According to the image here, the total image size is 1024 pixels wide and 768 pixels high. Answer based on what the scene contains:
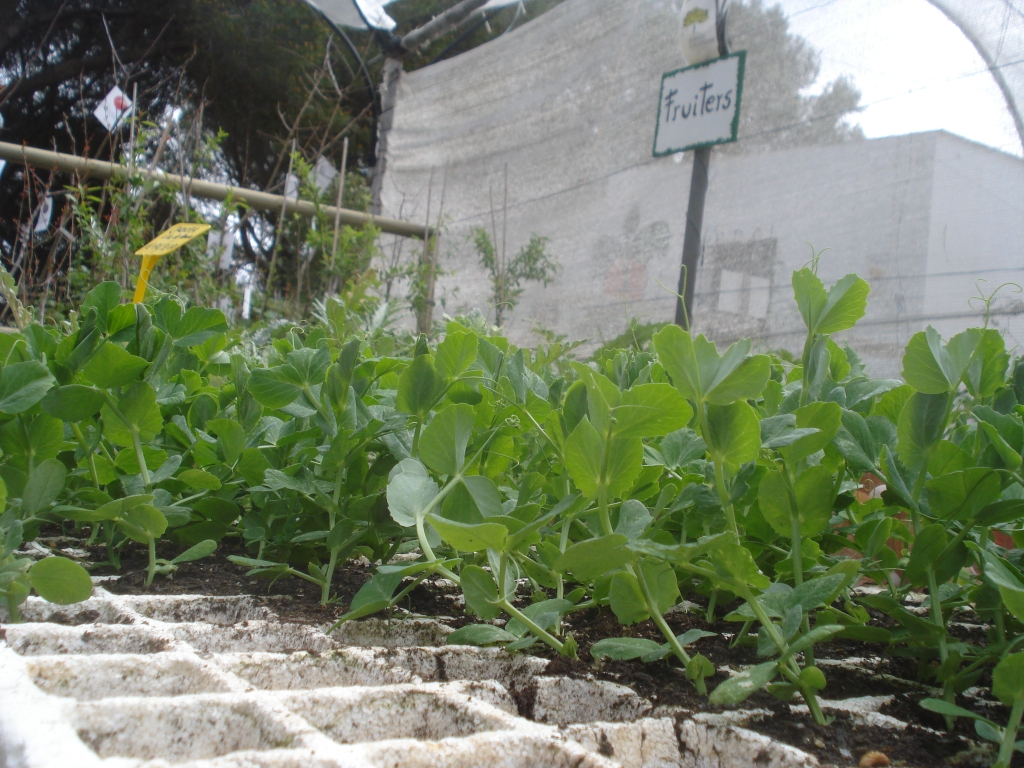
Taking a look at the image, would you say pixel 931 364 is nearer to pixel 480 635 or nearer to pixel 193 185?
pixel 480 635

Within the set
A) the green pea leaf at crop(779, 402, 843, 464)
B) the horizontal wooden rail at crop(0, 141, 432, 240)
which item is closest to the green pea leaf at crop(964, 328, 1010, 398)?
the green pea leaf at crop(779, 402, 843, 464)

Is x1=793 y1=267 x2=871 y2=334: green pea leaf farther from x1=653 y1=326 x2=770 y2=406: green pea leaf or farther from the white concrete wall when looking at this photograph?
the white concrete wall

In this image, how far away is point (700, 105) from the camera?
2695 mm

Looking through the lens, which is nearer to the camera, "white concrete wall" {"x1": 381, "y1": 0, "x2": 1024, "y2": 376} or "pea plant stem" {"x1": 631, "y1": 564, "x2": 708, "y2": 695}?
"pea plant stem" {"x1": 631, "y1": 564, "x2": 708, "y2": 695}

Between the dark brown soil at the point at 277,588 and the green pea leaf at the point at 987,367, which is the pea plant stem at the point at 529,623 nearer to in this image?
the dark brown soil at the point at 277,588

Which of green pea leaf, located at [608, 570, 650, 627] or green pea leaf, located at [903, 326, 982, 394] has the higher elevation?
green pea leaf, located at [903, 326, 982, 394]

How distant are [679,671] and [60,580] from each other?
0.42 metres

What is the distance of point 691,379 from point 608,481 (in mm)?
77

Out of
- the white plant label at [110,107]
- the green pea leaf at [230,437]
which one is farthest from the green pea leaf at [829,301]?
the white plant label at [110,107]

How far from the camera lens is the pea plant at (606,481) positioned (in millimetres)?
405

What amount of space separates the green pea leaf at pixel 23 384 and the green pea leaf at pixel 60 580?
0.13 metres

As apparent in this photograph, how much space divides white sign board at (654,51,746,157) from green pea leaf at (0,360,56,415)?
2453mm

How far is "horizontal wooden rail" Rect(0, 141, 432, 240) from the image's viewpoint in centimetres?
307

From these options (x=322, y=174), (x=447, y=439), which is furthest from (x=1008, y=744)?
(x=322, y=174)
